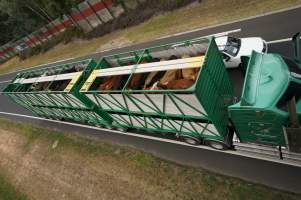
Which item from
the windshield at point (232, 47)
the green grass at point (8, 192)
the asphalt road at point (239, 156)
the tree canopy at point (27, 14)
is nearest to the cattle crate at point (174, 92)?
the asphalt road at point (239, 156)

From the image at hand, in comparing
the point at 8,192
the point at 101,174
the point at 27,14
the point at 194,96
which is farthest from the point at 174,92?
the point at 27,14

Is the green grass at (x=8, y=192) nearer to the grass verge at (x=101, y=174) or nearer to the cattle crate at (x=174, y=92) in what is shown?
the grass verge at (x=101, y=174)

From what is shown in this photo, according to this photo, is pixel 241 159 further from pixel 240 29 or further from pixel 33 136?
pixel 33 136

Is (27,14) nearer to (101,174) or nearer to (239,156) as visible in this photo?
(101,174)

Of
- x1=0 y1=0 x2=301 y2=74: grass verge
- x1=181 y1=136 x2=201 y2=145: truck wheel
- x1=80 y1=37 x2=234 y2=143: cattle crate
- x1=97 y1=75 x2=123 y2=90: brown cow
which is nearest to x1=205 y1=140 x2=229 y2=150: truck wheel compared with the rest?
x1=80 y1=37 x2=234 y2=143: cattle crate

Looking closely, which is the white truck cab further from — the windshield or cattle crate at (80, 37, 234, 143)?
cattle crate at (80, 37, 234, 143)
